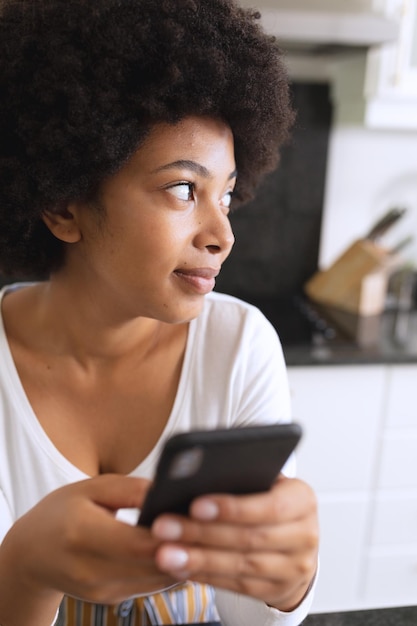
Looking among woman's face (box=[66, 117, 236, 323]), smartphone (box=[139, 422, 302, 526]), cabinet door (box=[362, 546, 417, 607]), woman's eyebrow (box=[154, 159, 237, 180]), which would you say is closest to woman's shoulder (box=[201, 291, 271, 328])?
woman's face (box=[66, 117, 236, 323])

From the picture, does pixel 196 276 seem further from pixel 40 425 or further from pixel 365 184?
pixel 365 184

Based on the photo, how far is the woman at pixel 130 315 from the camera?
479 mm

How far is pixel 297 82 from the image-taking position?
1922 millimetres

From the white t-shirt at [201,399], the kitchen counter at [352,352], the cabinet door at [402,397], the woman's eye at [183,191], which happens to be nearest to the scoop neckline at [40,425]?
the white t-shirt at [201,399]

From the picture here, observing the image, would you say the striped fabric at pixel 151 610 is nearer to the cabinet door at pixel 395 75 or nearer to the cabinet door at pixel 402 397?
the cabinet door at pixel 402 397

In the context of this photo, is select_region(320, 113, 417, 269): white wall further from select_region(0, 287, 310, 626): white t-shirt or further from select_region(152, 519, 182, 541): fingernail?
select_region(152, 519, 182, 541): fingernail

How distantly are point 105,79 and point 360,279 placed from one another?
51.5 inches

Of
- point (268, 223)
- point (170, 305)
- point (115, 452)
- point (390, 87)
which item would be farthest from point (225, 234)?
point (268, 223)

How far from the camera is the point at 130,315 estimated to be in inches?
36.6

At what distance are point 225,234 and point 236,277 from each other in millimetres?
1315

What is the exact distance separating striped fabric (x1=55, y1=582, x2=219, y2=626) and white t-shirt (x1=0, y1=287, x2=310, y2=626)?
166 mm

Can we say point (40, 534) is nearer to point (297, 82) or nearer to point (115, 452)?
point (115, 452)

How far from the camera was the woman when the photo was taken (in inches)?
18.9

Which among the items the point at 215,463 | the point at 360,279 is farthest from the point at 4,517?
the point at 360,279
